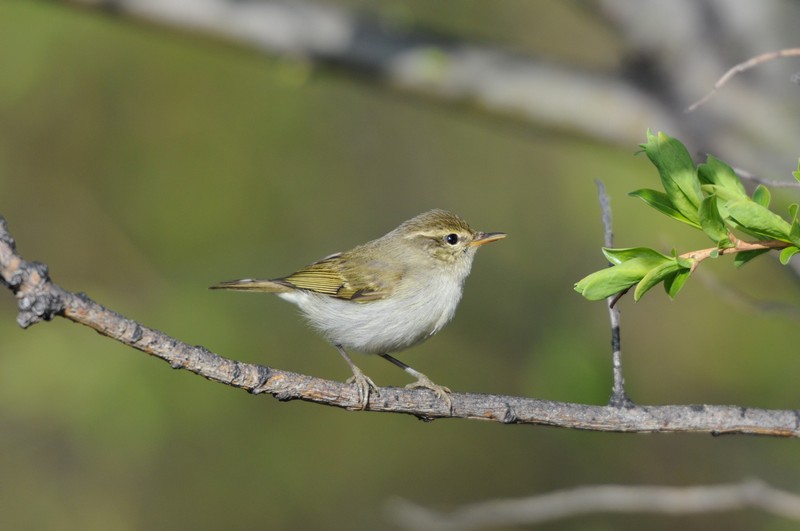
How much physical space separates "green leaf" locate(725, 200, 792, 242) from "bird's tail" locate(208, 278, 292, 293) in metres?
3.15

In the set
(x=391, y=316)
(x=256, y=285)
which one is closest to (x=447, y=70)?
(x=391, y=316)

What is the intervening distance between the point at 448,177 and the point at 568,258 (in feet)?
4.65

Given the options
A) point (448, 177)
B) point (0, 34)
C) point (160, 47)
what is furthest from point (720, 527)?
point (0, 34)

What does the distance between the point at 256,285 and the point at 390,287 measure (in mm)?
748

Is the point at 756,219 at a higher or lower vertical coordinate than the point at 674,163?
lower

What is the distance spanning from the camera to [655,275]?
5.46 feet

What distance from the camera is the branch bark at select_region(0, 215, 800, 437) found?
2027 mm

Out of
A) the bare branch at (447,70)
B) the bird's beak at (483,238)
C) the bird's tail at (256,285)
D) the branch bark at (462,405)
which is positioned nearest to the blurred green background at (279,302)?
the bare branch at (447,70)

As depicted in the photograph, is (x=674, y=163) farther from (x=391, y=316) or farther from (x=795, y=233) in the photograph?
(x=391, y=316)

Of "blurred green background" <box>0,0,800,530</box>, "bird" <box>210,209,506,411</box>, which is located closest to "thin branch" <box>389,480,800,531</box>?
"bird" <box>210,209,506,411</box>

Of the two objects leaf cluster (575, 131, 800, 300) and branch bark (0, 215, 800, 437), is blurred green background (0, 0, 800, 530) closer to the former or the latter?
branch bark (0, 215, 800, 437)

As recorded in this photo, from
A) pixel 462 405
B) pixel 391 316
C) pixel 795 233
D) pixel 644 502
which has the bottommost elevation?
pixel 644 502

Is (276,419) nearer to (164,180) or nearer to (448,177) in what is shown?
(164,180)

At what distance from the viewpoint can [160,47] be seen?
727 centimetres
